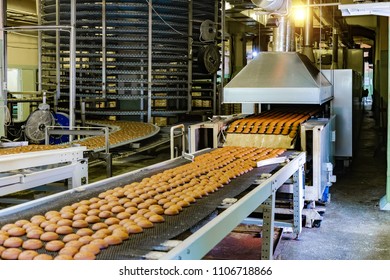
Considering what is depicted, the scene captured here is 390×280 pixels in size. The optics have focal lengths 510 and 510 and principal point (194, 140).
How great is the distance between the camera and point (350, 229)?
450 centimetres

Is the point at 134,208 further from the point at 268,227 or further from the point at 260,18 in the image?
the point at 260,18

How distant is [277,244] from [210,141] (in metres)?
1.58

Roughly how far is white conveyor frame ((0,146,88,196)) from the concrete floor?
171 cm

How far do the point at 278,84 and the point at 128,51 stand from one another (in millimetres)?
4688

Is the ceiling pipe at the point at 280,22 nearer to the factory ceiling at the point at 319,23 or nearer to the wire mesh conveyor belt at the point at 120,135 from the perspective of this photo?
the wire mesh conveyor belt at the point at 120,135

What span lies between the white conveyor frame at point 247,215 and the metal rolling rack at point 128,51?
494 cm

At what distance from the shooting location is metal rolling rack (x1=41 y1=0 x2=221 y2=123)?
28.3 ft

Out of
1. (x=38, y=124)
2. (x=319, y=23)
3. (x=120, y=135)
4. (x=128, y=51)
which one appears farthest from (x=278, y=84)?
(x=319, y=23)

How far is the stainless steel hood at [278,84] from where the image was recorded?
4770 mm

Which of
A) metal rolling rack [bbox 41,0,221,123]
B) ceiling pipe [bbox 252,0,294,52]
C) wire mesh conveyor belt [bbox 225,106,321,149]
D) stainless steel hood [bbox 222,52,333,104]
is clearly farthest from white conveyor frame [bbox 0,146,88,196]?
metal rolling rack [bbox 41,0,221,123]

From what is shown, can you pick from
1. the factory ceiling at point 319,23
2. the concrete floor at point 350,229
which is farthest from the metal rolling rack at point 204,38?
the concrete floor at point 350,229

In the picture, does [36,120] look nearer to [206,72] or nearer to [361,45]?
[206,72]

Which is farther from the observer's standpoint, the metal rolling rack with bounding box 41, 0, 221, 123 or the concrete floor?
the metal rolling rack with bounding box 41, 0, 221, 123

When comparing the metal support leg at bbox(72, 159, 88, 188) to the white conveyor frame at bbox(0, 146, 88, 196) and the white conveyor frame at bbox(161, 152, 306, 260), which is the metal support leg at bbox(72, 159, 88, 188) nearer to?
the white conveyor frame at bbox(0, 146, 88, 196)
